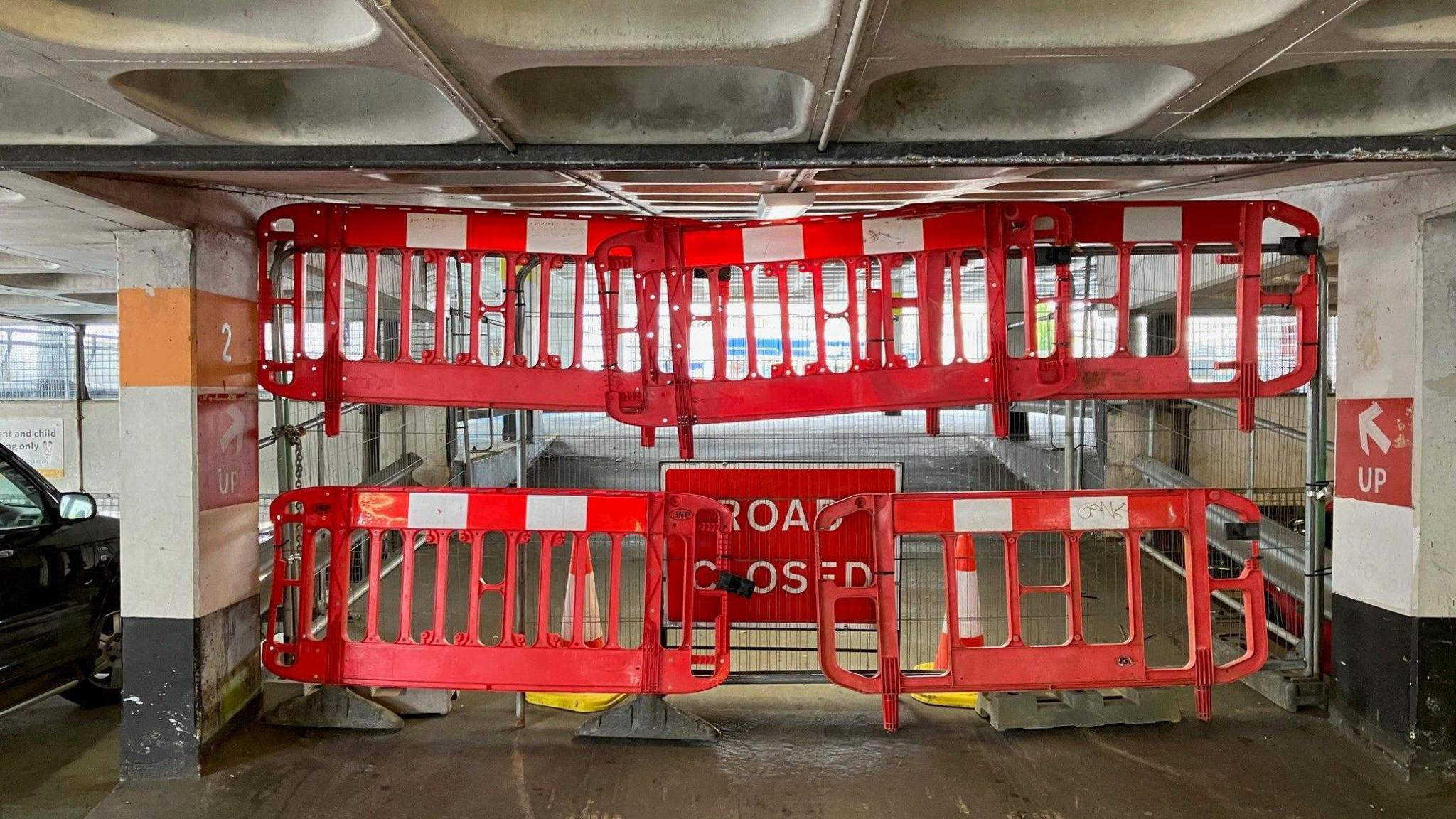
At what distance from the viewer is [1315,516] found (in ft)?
17.2

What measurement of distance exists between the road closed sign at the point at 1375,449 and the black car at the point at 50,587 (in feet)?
22.8

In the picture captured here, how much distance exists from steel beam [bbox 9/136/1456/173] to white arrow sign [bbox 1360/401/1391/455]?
168 cm

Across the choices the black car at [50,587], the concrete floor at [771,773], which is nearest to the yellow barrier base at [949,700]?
the concrete floor at [771,773]

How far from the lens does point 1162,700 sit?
4.85 m

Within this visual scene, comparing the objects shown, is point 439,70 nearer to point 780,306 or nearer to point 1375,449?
point 780,306

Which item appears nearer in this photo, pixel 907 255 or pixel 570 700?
pixel 907 255

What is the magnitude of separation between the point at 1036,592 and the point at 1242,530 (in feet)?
3.98

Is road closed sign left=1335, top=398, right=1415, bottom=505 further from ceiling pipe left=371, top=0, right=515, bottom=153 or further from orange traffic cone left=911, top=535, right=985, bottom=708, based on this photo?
ceiling pipe left=371, top=0, right=515, bottom=153

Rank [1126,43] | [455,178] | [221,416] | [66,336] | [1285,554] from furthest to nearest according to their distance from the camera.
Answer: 1. [66,336]
2. [1285,554]
3. [221,416]
4. [455,178]
5. [1126,43]

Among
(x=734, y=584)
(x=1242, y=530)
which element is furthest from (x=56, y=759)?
(x=1242, y=530)

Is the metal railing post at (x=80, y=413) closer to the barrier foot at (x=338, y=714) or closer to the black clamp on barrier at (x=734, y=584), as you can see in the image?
the barrier foot at (x=338, y=714)

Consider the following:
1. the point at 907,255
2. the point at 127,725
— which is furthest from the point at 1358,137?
the point at 127,725

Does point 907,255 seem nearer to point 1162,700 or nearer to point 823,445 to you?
point 1162,700

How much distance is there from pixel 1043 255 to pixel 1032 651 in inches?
84.7
